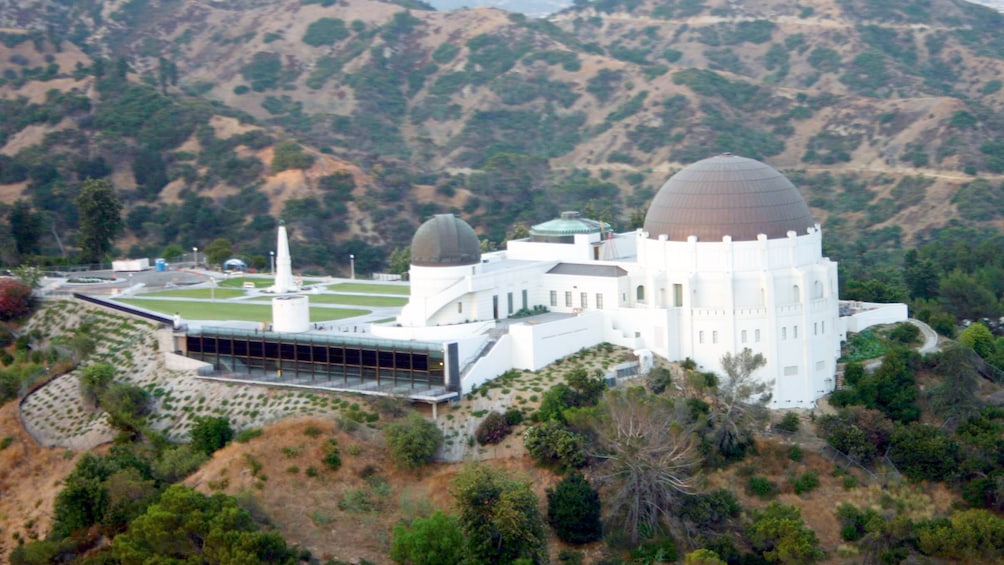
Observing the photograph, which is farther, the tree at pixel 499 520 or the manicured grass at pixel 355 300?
the manicured grass at pixel 355 300

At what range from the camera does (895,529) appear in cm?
5791

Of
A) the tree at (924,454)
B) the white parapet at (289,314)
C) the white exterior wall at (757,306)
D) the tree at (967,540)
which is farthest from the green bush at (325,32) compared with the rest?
the tree at (967,540)

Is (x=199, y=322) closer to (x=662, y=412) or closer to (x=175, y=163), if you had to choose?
(x=662, y=412)

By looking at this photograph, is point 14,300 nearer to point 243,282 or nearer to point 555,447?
point 243,282

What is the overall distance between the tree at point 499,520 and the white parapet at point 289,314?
16714 mm

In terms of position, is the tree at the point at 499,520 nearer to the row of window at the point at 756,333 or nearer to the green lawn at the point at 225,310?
the row of window at the point at 756,333

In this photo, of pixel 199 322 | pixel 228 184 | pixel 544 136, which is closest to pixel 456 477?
pixel 199 322

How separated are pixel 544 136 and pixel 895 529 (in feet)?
360

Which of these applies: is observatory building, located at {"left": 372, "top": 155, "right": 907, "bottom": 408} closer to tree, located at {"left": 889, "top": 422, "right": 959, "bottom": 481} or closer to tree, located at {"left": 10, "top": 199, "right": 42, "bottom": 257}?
tree, located at {"left": 889, "top": 422, "right": 959, "bottom": 481}

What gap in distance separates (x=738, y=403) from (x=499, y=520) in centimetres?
1529

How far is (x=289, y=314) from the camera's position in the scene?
6938 centimetres

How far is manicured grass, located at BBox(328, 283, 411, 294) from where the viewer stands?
84188 mm

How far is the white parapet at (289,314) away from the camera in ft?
227

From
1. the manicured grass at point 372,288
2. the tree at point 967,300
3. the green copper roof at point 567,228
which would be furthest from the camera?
the tree at point 967,300
